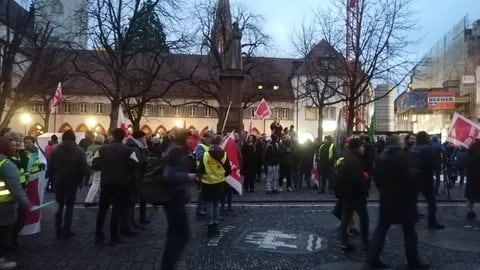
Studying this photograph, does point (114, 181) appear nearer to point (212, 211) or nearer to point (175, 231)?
point (212, 211)

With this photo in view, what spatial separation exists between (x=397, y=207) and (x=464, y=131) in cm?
655

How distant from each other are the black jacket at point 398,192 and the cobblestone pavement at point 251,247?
76 centimetres

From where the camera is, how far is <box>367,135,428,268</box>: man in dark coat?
7.47 m

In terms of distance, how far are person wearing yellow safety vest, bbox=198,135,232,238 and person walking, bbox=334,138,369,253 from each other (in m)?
2.24

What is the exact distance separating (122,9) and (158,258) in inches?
966

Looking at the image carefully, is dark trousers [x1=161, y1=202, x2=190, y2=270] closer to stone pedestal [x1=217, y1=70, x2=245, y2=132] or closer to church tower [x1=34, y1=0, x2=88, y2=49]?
stone pedestal [x1=217, y1=70, x2=245, y2=132]

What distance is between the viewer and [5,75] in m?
27.1

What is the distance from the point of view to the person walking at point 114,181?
912 cm

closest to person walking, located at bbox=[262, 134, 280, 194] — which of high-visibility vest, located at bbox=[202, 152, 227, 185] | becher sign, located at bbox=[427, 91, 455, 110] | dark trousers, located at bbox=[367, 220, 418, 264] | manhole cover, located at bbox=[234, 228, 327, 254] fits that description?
manhole cover, located at bbox=[234, 228, 327, 254]

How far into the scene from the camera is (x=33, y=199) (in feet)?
29.7

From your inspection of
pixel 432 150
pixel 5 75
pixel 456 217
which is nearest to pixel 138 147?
pixel 432 150

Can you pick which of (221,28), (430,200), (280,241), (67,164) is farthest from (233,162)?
(221,28)

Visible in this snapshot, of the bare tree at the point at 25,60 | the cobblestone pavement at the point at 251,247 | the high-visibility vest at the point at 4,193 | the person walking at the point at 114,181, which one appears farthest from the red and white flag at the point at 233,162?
the bare tree at the point at 25,60

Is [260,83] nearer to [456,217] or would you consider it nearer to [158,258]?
[456,217]
